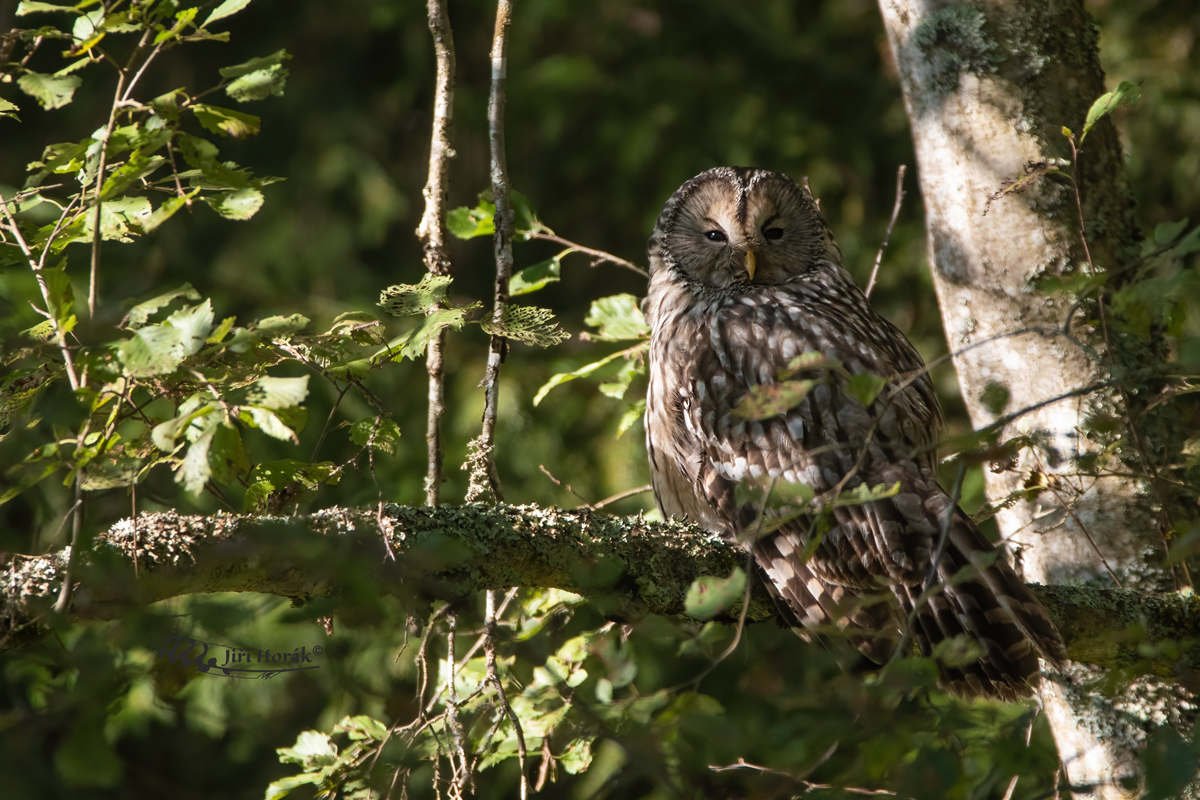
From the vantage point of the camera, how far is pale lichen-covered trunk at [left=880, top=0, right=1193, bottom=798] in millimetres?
2363

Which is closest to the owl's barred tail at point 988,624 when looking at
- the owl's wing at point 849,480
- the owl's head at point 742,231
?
the owl's wing at point 849,480

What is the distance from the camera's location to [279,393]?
138 centimetres

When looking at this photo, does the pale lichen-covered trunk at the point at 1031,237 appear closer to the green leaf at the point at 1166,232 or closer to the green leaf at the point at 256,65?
the green leaf at the point at 1166,232

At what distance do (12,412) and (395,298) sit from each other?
2.32 feet

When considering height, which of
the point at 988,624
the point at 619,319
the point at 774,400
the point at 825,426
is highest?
the point at 774,400

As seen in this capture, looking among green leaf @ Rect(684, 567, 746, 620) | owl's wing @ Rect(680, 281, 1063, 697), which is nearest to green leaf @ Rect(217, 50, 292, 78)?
owl's wing @ Rect(680, 281, 1063, 697)

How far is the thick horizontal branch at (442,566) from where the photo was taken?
3.76 ft

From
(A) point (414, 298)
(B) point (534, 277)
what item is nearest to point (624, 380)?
(B) point (534, 277)

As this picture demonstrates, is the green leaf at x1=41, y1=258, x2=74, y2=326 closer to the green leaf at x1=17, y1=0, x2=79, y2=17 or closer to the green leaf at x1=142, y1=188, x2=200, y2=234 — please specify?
the green leaf at x1=142, y1=188, x2=200, y2=234

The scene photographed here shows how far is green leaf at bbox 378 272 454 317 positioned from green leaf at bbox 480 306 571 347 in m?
0.14

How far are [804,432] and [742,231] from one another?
83 centimetres

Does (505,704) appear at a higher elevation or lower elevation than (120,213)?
lower

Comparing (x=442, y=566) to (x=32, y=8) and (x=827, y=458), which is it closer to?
(x=32, y=8)

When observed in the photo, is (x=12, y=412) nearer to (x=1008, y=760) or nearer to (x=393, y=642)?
(x=393, y=642)
